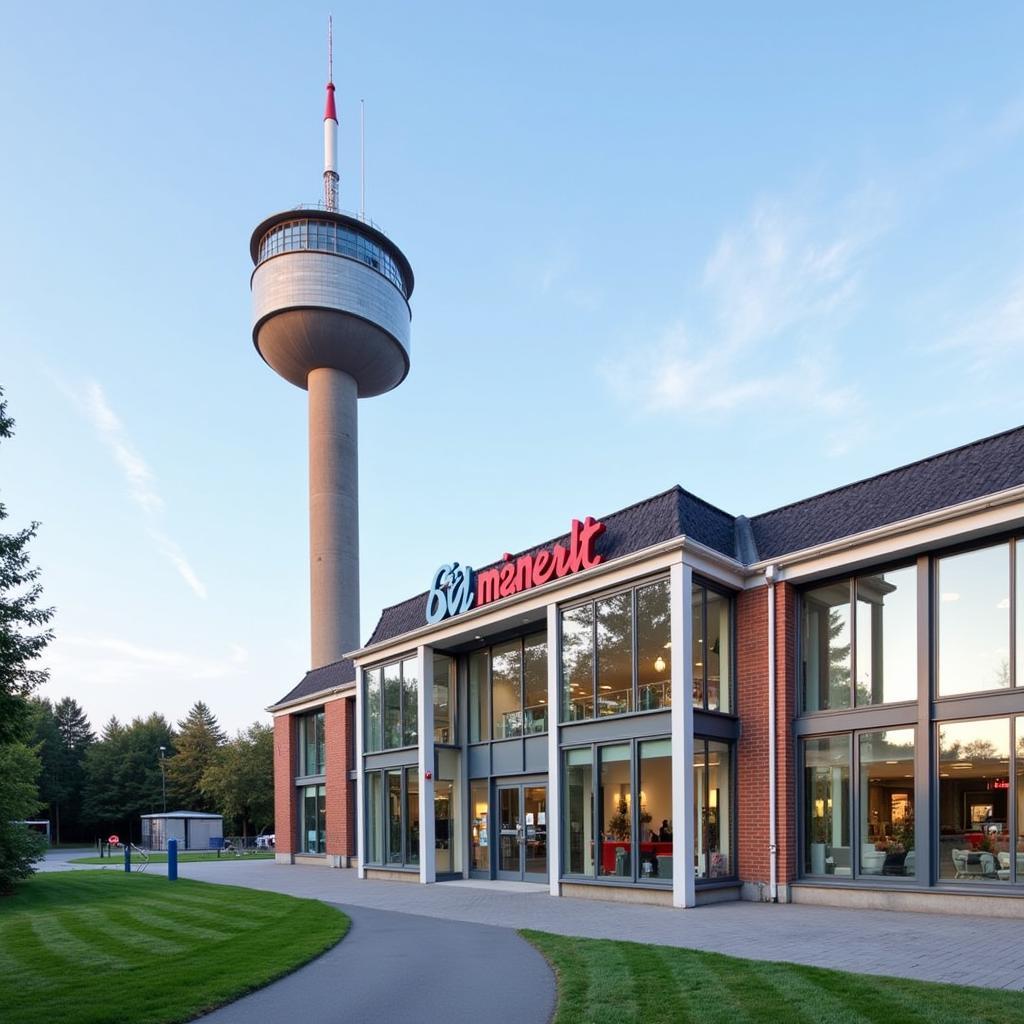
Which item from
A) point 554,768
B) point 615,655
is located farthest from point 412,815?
Answer: point 615,655

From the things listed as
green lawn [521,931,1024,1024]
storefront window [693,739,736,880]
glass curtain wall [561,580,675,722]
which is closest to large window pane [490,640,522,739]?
glass curtain wall [561,580,675,722]

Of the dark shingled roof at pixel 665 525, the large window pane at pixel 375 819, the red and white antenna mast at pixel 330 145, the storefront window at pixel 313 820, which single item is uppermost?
the red and white antenna mast at pixel 330 145

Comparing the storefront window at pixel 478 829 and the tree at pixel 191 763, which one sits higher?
the storefront window at pixel 478 829

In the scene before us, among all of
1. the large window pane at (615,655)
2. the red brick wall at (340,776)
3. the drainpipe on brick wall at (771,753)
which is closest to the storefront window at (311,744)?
the red brick wall at (340,776)

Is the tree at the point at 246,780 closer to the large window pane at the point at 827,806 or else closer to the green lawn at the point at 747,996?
the large window pane at the point at 827,806

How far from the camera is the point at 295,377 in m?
50.8

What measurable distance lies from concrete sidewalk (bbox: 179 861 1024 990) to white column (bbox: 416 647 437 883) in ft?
8.06

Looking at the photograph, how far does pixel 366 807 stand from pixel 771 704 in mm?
13399

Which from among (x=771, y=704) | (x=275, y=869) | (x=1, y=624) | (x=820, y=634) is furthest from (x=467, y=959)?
(x=275, y=869)

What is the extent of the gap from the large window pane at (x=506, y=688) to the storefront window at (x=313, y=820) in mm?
11159

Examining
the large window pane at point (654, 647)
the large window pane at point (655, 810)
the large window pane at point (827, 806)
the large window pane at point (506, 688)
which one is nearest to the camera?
the large window pane at point (827, 806)

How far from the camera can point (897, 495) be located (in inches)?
587

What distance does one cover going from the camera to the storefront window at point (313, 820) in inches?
1211

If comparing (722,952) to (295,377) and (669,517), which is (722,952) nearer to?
(669,517)
